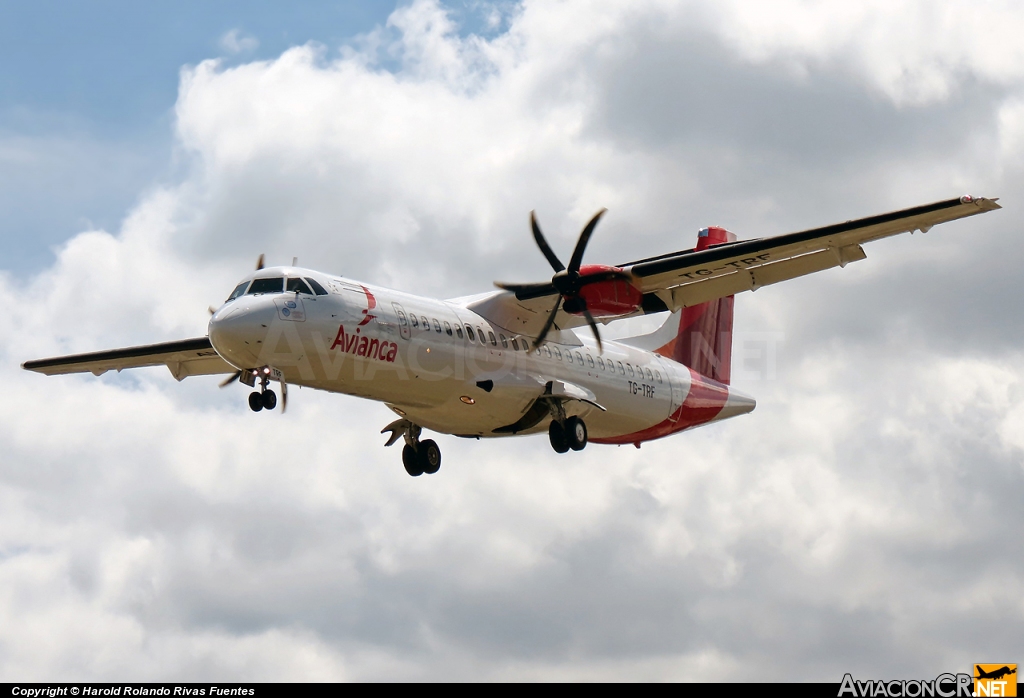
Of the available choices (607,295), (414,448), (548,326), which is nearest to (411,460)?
(414,448)

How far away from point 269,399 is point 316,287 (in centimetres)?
214

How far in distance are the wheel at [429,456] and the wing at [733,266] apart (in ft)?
10.8

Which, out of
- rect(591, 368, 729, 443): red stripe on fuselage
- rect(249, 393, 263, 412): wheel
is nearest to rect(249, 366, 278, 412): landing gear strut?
rect(249, 393, 263, 412): wheel

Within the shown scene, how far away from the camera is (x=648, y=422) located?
2781 centimetres

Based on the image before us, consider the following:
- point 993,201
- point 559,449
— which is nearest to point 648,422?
point 559,449

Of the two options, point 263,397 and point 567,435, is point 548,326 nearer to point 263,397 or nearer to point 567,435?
point 567,435

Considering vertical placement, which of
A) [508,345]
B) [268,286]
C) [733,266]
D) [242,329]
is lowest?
[242,329]

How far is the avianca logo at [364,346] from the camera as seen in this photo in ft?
68.8

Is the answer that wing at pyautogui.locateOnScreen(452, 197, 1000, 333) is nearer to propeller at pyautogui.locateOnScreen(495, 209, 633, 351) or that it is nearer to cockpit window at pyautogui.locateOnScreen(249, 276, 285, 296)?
propeller at pyautogui.locateOnScreen(495, 209, 633, 351)

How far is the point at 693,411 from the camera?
29172mm

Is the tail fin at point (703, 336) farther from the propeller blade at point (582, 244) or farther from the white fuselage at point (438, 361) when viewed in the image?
the propeller blade at point (582, 244)

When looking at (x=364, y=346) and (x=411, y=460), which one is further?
(x=411, y=460)

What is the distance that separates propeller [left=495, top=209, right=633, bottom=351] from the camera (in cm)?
2381

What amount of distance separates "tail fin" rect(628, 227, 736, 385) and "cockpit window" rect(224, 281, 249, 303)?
11.7 m
